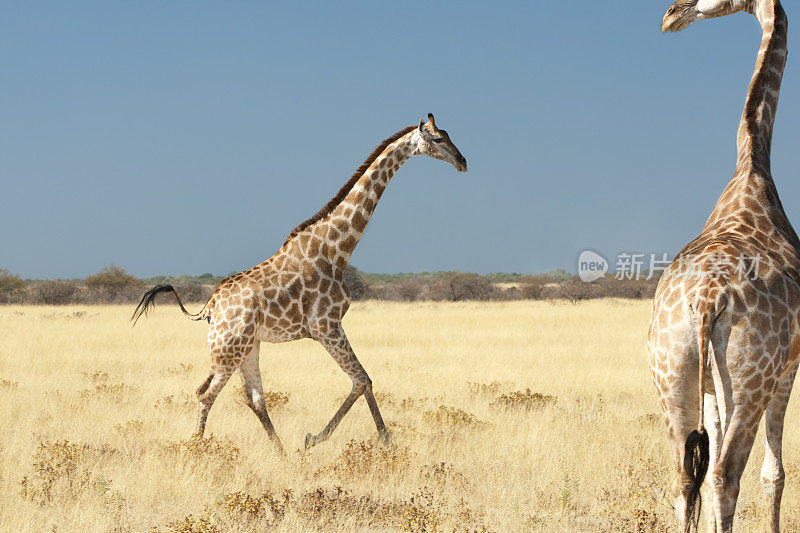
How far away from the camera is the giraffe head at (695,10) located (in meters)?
6.36

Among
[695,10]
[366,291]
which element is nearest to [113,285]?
[366,291]

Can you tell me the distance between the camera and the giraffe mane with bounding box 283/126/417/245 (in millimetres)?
7562

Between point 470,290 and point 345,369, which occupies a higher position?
point 470,290

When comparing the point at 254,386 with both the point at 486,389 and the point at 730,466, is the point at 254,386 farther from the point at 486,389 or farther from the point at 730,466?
the point at 730,466

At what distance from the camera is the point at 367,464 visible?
622 centimetres

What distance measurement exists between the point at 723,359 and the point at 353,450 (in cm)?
403

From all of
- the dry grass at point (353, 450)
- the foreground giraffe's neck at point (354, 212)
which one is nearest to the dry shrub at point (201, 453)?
the dry grass at point (353, 450)

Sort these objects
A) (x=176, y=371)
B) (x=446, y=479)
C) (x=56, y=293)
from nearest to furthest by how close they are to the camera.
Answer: (x=446, y=479) → (x=176, y=371) → (x=56, y=293)

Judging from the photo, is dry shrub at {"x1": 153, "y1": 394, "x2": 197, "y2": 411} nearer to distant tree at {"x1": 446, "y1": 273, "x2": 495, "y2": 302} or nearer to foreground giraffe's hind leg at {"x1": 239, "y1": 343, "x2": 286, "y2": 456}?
foreground giraffe's hind leg at {"x1": 239, "y1": 343, "x2": 286, "y2": 456}

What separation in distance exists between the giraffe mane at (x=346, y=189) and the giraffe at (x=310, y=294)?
0.04 ft

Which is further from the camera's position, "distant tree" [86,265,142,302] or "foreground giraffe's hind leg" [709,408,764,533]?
"distant tree" [86,265,142,302]

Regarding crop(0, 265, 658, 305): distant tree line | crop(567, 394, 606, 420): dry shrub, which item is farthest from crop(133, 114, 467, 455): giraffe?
crop(0, 265, 658, 305): distant tree line

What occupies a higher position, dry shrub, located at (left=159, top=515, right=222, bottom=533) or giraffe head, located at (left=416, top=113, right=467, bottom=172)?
giraffe head, located at (left=416, top=113, right=467, bottom=172)

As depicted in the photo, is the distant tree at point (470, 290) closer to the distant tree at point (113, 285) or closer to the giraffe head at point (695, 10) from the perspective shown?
the distant tree at point (113, 285)
